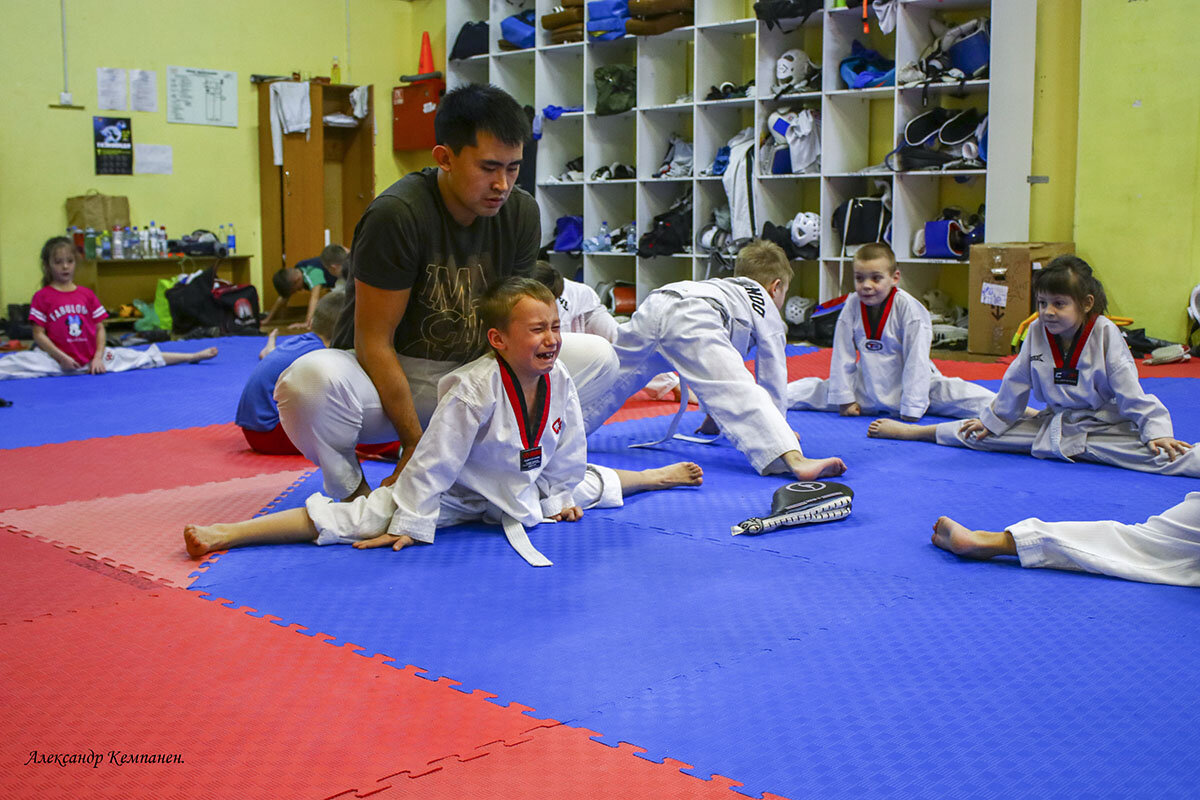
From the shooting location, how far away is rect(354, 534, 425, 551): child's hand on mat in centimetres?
A: 295

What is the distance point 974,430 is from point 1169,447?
0.75 meters

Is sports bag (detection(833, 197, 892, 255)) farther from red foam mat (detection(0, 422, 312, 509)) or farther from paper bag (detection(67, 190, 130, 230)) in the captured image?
paper bag (detection(67, 190, 130, 230))

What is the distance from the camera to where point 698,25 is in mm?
9055

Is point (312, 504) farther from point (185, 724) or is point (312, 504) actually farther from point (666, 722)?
point (666, 722)

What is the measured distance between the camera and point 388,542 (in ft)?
9.79

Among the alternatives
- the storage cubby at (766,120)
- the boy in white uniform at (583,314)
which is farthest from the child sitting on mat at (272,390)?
the storage cubby at (766,120)

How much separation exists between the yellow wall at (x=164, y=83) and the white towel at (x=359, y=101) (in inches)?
21.7

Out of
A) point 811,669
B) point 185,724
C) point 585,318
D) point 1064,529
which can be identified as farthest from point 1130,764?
point 585,318

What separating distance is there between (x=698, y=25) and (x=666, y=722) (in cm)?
811

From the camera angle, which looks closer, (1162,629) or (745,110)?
(1162,629)

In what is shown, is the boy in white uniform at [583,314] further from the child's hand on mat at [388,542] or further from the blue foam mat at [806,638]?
the child's hand on mat at [388,542]

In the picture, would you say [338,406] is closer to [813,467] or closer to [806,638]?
[806,638]

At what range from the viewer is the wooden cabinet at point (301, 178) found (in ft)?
35.0

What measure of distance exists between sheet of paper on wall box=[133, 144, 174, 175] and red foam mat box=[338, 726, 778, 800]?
9570mm
